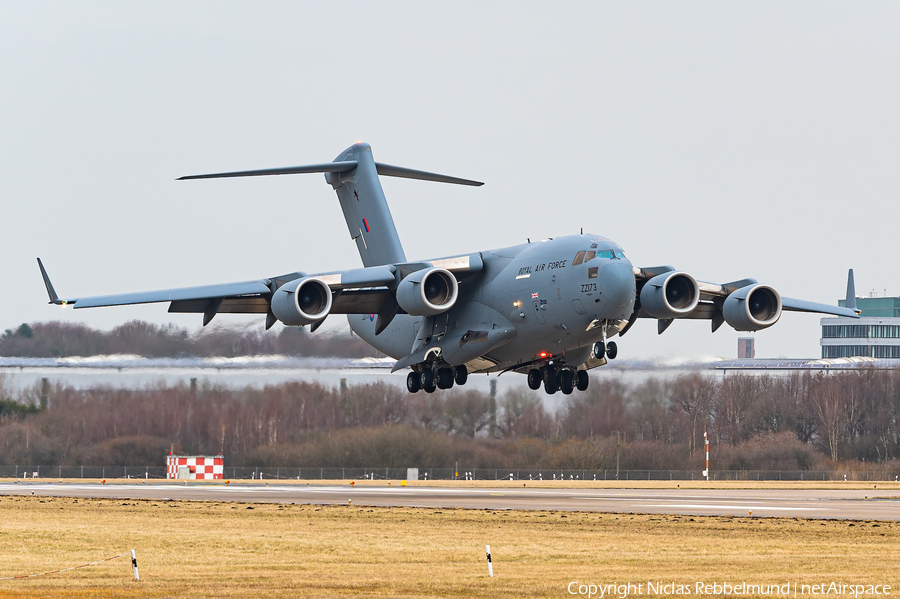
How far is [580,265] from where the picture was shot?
26.4m

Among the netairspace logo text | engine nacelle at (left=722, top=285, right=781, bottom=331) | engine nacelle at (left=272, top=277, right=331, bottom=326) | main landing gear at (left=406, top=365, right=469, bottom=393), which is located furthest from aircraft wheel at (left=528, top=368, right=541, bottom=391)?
the netairspace logo text

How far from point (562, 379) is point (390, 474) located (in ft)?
59.2

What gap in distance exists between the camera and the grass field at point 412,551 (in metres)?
14.0

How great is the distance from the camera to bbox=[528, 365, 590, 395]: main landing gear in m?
30.1

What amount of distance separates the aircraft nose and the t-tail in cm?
910

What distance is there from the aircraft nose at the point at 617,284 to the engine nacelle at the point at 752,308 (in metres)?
4.61

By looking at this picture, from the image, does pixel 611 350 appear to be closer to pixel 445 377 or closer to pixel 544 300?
pixel 544 300

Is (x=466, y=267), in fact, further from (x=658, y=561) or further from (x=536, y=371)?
(x=658, y=561)

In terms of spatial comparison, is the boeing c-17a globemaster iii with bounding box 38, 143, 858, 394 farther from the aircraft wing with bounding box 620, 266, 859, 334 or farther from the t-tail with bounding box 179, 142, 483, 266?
the t-tail with bounding box 179, 142, 483, 266

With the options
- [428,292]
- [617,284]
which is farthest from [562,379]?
[617,284]

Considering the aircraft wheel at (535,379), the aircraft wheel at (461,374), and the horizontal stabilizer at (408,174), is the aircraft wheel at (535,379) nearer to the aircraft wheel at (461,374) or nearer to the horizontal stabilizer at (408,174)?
the aircraft wheel at (461,374)

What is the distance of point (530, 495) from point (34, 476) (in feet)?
75.3

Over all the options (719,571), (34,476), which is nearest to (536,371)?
(719,571)

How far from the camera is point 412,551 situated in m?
17.8
